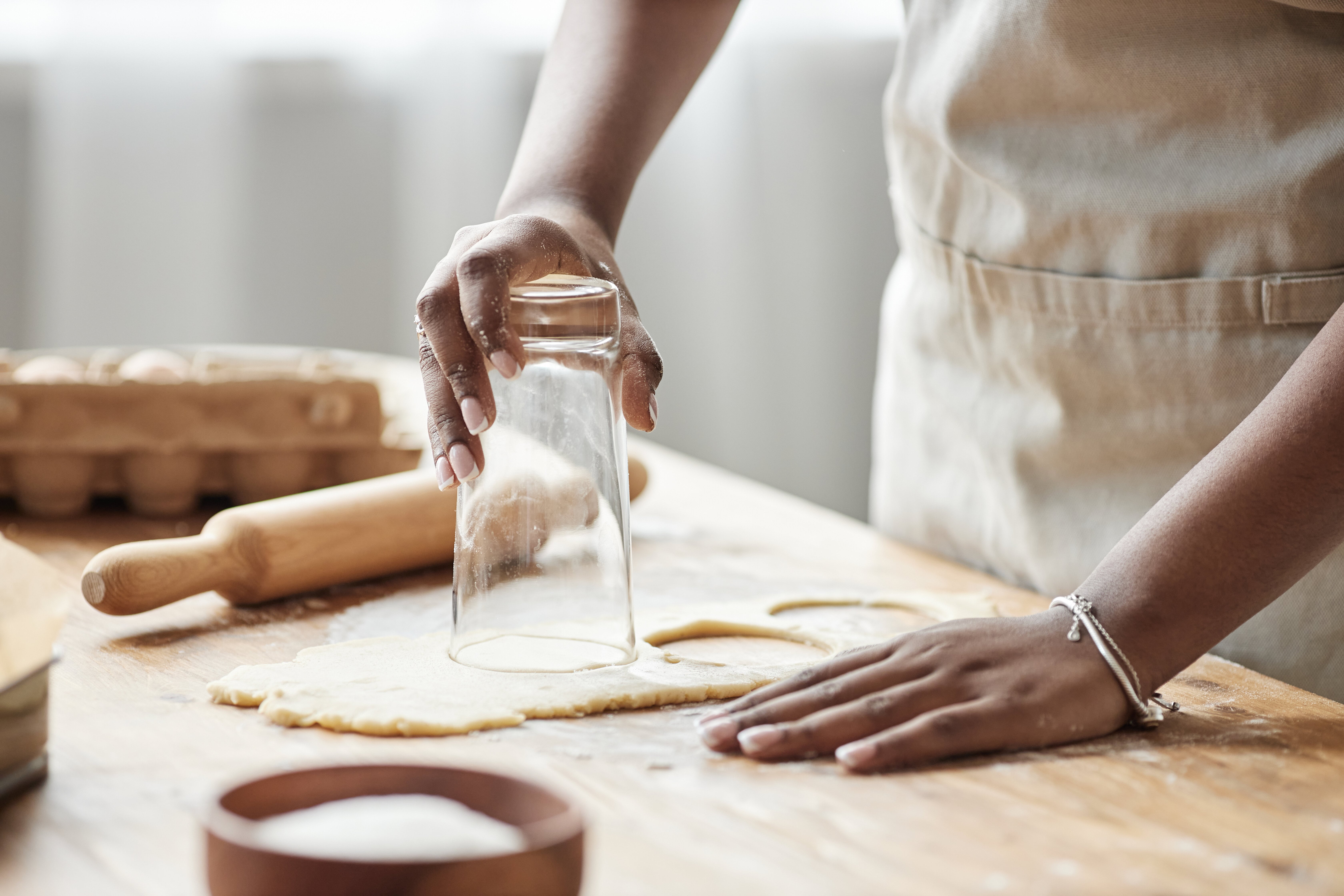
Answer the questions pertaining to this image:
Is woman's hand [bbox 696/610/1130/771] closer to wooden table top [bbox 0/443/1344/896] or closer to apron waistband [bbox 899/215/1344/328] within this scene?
wooden table top [bbox 0/443/1344/896]

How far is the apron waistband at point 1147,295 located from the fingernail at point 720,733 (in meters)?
0.52

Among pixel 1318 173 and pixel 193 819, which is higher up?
pixel 1318 173

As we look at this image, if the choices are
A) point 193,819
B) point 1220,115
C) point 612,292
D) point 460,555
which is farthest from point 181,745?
point 1220,115

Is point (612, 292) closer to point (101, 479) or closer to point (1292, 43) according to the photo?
point (1292, 43)

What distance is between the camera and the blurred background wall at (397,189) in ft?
7.24

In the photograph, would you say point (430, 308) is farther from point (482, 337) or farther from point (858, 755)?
point (858, 755)

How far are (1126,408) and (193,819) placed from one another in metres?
0.76

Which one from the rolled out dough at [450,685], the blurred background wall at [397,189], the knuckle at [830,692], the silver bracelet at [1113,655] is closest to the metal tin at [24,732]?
the rolled out dough at [450,685]

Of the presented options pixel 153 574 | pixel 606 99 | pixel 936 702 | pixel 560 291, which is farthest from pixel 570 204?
pixel 936 702

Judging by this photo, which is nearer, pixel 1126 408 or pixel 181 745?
pixel 181 745

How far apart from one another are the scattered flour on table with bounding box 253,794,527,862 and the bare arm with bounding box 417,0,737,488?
1.10 feet

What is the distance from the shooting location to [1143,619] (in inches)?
27.6

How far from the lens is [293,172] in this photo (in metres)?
2.34

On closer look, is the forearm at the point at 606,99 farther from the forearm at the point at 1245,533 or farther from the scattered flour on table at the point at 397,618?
the forearm at the point at 1245,533
